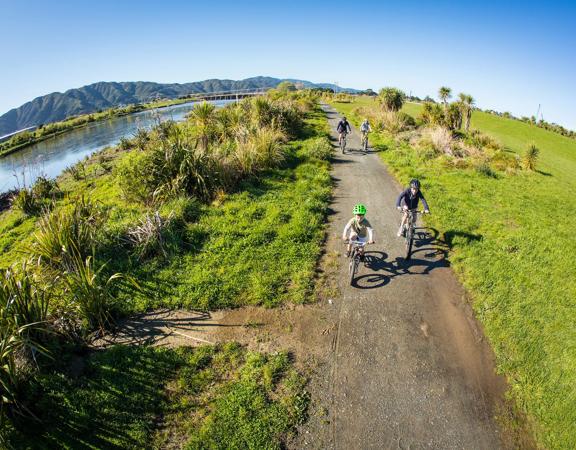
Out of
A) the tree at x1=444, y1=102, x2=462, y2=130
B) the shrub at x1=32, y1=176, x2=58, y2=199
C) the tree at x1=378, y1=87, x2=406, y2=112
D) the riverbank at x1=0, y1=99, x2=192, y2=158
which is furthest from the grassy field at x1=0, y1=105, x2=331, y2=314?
the tree at x1=378, y1=87, x2=406, y2=112

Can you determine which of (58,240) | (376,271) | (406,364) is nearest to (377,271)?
(376,271)

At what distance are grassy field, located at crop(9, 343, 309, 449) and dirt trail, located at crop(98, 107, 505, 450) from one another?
1.20ft

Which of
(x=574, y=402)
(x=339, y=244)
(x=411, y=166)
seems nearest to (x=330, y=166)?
(x=411, y=166)

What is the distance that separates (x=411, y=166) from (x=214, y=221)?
11920mm

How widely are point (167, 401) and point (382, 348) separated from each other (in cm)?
415

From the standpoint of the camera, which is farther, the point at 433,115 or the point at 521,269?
the point at 433,115

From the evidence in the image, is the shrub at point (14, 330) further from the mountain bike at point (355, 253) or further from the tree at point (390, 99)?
the tree at point (390, 99)

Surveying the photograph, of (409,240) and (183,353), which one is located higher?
(409,240)

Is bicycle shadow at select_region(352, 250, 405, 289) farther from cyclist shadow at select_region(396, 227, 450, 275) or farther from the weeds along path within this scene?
cyclist shadow at select_region(396, 227, 450, 275)

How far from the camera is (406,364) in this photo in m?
6.19

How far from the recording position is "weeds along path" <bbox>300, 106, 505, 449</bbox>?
16.5 feet

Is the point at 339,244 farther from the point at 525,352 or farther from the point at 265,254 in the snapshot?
the point at 525,352

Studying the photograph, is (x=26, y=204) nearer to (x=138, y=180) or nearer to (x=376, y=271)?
(x=138, y=180)

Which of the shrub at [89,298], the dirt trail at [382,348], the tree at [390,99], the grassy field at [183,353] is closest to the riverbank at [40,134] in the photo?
the grassy field at [183,353]
